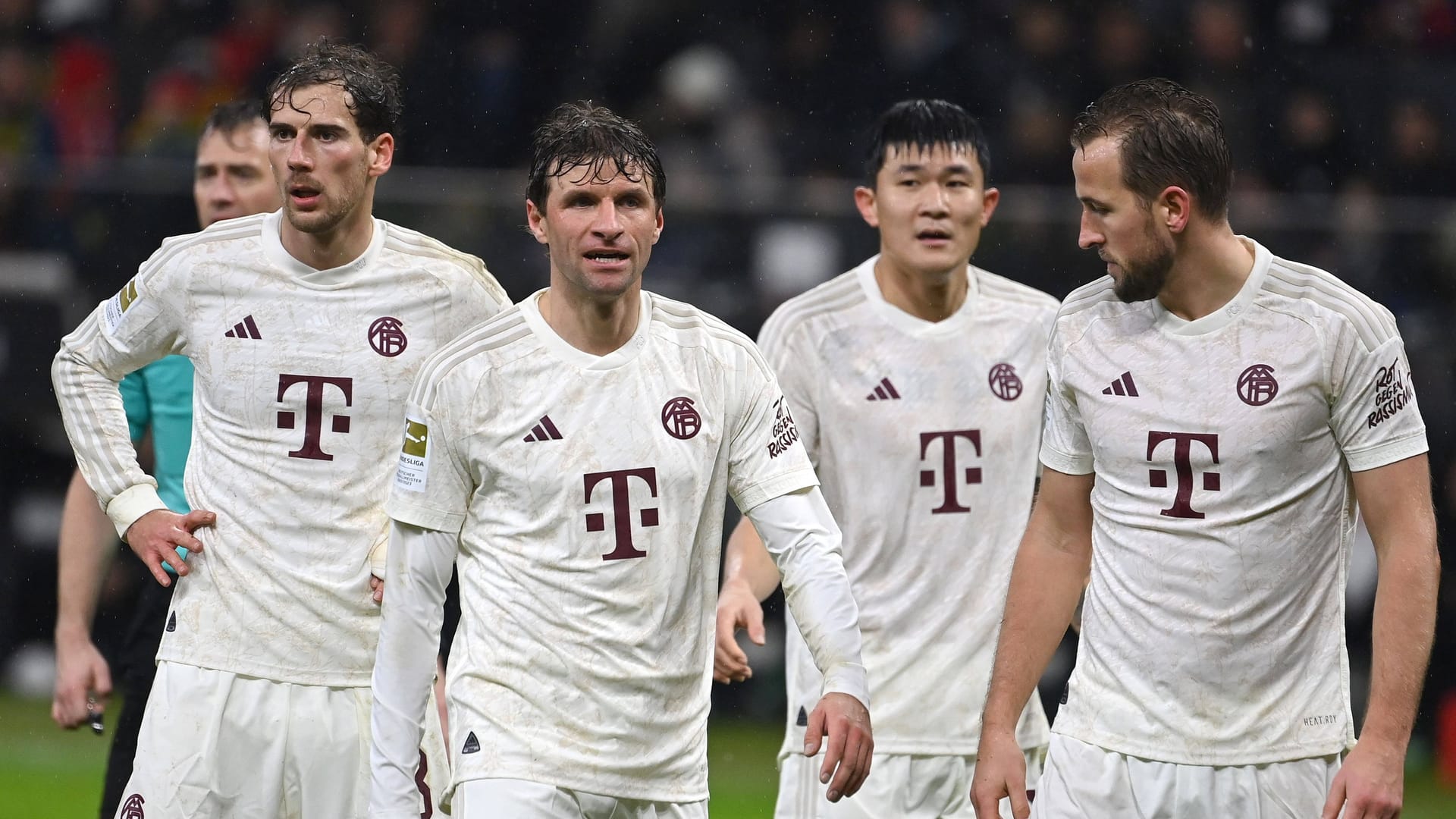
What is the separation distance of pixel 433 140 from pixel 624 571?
8.16 meters

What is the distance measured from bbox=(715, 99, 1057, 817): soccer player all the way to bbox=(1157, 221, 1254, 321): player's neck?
1346 millimetres

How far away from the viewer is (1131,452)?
459 centimetres

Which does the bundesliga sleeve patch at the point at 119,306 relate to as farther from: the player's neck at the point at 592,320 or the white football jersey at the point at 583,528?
the player's neck at the point at 592,320

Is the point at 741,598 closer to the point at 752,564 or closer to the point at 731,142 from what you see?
the point at 752,564

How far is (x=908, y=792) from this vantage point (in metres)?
5.71

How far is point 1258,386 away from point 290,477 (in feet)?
8.10

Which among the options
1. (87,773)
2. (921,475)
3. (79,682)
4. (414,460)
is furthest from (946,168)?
(87,773)

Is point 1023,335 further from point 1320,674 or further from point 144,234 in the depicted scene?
point 144,234

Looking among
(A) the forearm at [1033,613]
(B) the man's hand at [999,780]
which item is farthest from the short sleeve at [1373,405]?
(B) the man's hand at [999,780]

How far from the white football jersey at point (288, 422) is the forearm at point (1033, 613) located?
1.61 meters

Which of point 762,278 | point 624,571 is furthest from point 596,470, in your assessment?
point 762,278

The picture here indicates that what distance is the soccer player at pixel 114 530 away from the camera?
582 cm

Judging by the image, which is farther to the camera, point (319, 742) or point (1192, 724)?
point (319, 742)

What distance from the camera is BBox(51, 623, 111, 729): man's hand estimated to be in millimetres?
5770
